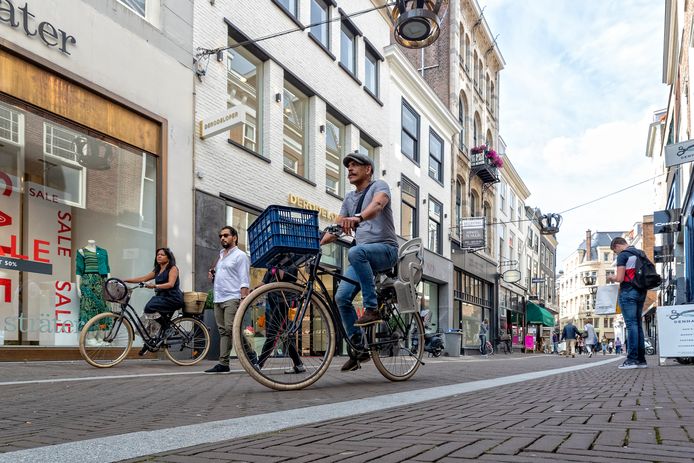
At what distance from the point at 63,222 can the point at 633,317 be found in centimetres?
771

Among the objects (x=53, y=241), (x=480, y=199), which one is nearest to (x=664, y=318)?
(x=53, y=241)

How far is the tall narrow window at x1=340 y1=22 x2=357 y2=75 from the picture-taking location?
60.4 ft

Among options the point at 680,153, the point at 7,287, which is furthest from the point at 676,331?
the point at 7,287

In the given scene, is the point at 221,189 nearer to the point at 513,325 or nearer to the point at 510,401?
the point at 510,401

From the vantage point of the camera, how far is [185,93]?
38.2 feet

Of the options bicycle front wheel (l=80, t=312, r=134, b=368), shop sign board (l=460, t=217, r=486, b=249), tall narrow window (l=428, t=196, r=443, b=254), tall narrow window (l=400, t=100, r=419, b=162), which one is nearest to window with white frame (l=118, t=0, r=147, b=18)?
bicycle front wheel (l=80, t=312, r=134, b=368)

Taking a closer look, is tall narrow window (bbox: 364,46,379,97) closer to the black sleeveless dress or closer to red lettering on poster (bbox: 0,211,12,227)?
the black sleeveless dress

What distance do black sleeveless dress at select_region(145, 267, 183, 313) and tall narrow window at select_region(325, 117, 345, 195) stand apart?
8.64m

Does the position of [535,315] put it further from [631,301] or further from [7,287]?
[7,287]

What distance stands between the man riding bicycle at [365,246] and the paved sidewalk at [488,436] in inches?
53.3

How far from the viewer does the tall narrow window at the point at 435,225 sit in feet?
82.2

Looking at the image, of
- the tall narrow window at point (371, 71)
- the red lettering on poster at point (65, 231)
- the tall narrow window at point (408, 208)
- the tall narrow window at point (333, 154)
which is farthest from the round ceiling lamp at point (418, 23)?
the tall narrow window at point (408, 208)

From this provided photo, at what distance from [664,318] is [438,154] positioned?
1720cm

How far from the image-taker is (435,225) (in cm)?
2569
